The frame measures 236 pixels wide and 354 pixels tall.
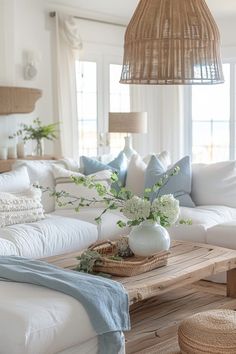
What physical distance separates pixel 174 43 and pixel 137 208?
96 cm

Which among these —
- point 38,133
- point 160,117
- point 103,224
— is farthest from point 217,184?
point 160,117

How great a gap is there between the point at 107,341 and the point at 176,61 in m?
1.58

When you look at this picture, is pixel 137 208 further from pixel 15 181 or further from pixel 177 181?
pixel 177 181

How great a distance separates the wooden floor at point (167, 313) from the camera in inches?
126

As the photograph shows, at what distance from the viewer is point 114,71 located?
793 cm

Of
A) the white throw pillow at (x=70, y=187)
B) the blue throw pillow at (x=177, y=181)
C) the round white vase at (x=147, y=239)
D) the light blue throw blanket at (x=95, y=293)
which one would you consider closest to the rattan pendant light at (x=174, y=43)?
the round white vase at (x=147, y=239)

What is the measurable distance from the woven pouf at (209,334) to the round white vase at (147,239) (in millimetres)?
585

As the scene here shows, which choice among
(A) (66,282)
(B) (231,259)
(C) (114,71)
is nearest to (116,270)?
(A) (66,282)

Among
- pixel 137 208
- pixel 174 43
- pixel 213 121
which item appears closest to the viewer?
pixel 174 43

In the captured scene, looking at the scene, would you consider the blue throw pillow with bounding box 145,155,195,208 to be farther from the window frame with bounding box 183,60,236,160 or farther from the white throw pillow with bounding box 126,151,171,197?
the window frame with bounding box 183,60,236,160

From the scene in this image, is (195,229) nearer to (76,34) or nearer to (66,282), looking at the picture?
(66,282)

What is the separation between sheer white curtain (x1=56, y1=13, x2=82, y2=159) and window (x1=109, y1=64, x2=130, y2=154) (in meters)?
0.86

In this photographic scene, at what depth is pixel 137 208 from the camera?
3279 millimetres

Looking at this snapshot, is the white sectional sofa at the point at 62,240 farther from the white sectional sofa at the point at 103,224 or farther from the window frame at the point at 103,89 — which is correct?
the window frame at the point at 103,89
